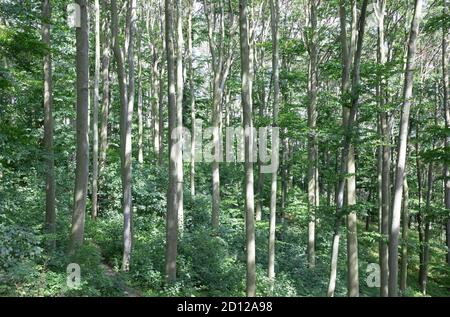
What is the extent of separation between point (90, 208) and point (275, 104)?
9.45 m

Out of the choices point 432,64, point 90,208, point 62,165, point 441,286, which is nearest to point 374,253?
point 441,286

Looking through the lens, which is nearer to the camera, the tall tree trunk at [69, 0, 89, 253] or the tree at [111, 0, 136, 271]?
the tall tree trunk at [69, 0, 89, 253]

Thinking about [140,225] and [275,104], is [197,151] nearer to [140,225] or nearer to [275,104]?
[140,225]

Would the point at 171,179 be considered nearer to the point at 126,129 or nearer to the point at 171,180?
the point at 171,180

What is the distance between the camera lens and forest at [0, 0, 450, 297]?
985 cm

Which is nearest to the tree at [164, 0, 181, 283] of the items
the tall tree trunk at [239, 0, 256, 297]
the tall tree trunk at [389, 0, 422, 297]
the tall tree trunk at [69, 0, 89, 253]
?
the tall tree trunk at [239, 0, 256, 297]

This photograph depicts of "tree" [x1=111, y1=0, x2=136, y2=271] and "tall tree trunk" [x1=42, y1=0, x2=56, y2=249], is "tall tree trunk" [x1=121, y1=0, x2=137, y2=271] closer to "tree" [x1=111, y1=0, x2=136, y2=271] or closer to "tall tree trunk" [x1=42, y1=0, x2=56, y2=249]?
"tree" [x1=111, y1=0, x2=136, y2=271]

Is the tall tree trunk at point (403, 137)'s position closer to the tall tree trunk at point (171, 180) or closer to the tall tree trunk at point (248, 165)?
the tall tree trunk at point (248, 165)

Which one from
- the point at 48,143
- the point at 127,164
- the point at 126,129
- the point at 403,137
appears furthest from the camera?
the point at 126,129

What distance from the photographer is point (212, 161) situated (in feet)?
55.5

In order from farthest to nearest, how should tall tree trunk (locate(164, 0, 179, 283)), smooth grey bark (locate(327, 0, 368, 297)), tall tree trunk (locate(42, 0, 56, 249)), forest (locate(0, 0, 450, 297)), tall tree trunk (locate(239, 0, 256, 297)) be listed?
tall tree trunk (locate(42, 0, 56, 249)), tall tree trunk (locate(164, 0, 179, 283)), tall tree trunk (locate(239, 0, 256, 297)), smooth grey bark (locate(327, 0, 368, 297)), forest (locate(0, 0, 450, 297))

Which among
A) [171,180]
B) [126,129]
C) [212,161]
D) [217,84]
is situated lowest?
[171,180]

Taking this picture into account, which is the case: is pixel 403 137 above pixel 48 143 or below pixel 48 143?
above

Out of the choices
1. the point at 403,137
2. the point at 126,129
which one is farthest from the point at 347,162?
the point at 126,129
